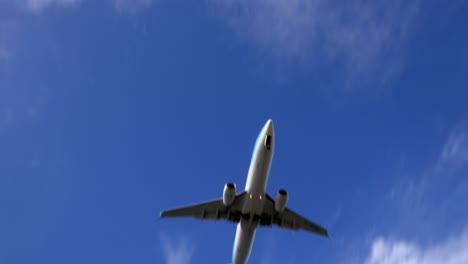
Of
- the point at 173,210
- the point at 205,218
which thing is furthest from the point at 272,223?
the point at 173,210

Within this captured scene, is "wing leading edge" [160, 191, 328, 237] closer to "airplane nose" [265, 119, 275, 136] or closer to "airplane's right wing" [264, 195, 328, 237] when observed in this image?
"airplane's right wing" [264, 195, 328, 237]

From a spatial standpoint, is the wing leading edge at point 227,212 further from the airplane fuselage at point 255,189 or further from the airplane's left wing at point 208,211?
the airplane fuselage at point 255,189

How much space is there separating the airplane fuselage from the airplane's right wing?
1608mm

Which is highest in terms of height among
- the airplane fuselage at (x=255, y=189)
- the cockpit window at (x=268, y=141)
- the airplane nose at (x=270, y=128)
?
the airplane nose at (x=270, y=128)

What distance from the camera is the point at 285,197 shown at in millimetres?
46188

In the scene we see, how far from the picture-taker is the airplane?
144 feet

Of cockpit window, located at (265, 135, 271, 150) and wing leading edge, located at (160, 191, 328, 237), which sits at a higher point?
cockpit window, located at (265, 135, 271, 150)

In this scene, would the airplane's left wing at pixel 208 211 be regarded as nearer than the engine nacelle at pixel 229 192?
No

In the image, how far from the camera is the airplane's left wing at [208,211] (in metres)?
49.0

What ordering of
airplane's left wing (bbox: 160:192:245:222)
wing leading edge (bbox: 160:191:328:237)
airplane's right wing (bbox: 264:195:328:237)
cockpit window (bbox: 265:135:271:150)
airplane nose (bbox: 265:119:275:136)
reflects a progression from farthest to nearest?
airplane's right wing (bbox: 264:195:328:237), airplane's left wing (bbox: 160:192:245:222), wing leading edge (bbox: 160:191:328:237), airplane nose (bbox: 265:119:275:136), cockpit window (bbox: 265:135:271:150)

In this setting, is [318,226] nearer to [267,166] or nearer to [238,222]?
[238,222]

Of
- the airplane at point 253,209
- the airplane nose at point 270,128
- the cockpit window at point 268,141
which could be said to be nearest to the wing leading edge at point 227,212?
the airplane at point 253,209

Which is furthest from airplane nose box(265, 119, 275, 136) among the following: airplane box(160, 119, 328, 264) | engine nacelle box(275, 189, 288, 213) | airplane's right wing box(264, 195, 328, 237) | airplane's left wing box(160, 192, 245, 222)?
airplane's left wing box(160, 192, 245, 222)

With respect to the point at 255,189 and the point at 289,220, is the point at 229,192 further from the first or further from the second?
the point at 289,220
